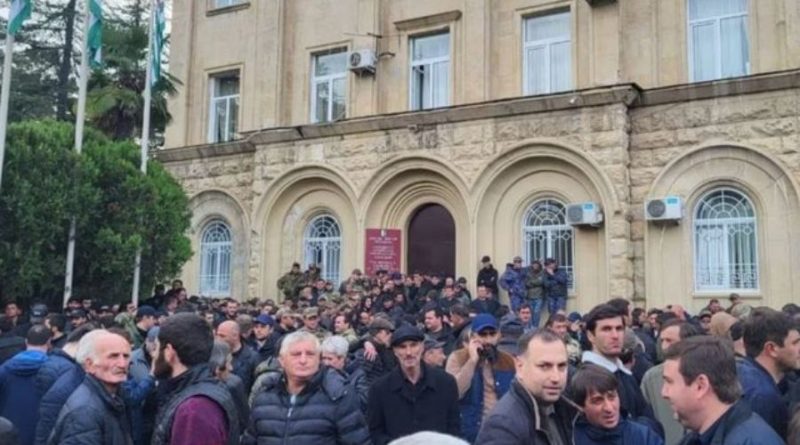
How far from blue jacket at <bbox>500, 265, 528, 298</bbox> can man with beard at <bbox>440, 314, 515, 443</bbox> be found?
906 cm

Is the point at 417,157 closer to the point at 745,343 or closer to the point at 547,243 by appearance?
the point at 547,243

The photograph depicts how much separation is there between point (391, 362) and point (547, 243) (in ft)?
33.1

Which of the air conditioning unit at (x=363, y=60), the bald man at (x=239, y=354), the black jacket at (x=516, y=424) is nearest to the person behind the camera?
the black jacket at (x=516, y=424)

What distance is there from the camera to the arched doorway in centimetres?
1781

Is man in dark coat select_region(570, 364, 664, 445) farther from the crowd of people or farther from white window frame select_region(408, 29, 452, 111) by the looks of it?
white window frame select_region(408, 29, 452, 111)

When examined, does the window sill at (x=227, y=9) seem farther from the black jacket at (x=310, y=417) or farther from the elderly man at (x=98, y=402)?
the elderly man at (x=98, y=402)

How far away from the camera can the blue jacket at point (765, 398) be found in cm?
396

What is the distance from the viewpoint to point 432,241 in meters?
18.1

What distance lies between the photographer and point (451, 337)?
28.9 feet

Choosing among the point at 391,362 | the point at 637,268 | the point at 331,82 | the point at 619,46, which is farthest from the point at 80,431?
the point at 331,82

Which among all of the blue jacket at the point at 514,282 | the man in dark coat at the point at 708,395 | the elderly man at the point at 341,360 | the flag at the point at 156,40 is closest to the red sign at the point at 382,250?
A: the blue jacket at the point at 514,282

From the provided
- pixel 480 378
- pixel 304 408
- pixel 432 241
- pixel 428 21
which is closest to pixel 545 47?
pixel 428 21

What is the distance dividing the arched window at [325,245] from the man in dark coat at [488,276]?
4557 millimetres

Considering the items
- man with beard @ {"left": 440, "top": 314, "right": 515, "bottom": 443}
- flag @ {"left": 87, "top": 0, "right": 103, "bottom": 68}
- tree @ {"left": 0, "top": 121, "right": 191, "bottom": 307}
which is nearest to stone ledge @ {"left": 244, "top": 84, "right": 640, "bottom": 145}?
tree @ {"left": 0, "top": 121, "right": 191, "bottom": 307}
